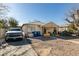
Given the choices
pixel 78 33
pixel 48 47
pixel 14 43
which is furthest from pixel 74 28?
pixel 14 43

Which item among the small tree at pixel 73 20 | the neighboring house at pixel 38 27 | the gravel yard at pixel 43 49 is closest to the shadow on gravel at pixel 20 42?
the gravel yard at pixel 43 49

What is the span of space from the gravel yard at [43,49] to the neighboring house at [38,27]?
206 millimetres

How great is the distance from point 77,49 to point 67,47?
158 millimetres

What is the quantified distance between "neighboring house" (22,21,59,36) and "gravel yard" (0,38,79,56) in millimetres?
206

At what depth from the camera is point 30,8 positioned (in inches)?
199

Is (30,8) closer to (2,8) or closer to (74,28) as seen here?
(2,8)

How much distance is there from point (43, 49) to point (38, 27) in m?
0.36

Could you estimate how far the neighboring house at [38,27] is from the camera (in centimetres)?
507

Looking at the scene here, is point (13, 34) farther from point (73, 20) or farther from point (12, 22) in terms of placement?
point (73, 20)

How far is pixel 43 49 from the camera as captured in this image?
5066 millimetres

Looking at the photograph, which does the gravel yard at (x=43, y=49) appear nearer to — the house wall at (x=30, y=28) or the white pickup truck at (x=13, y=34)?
the white pickup truck at (x=13, y=34)

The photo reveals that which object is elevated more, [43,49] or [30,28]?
[30,28]

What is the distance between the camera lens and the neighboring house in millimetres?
5070

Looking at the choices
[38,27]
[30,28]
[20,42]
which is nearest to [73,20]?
[38,27]
